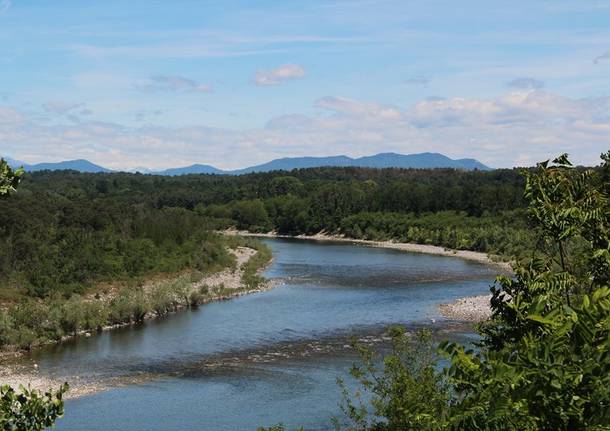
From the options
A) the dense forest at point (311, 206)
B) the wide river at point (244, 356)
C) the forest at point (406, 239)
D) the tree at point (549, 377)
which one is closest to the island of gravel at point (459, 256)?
the wide river at point (244, 356)

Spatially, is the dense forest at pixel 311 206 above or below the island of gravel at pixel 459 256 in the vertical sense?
above

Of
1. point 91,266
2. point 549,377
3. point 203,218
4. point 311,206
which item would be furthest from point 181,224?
point 549,377

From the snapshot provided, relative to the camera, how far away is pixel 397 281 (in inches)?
Result: 2334

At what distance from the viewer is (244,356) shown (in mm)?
33500

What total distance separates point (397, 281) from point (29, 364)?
111ft

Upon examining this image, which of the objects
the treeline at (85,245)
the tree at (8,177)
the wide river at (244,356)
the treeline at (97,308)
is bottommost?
the wide river at (244,356)

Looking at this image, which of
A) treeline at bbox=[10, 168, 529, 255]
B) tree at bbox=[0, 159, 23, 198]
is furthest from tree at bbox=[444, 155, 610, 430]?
treeline at bbox=[10, 168, 529, 255]

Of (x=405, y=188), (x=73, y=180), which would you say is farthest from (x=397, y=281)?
(x=73, y=180)

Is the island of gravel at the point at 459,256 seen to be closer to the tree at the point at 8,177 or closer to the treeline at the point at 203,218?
the treeline at the point at 203,218

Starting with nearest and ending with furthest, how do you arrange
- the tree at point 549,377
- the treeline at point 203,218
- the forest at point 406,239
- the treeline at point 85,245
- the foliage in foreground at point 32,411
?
the tree at point 549,377, the forest at point 406,239, the foliage in foreground at point 32,411, the treeline at point 85,245, the treeline at point 203,218

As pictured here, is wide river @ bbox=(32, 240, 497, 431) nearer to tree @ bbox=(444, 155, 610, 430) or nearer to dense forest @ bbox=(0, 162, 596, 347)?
dense forest @ bbox=(0, 162, 596, 347)

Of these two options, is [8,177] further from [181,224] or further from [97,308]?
[181,224]

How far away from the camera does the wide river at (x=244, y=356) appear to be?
2523 centimetres

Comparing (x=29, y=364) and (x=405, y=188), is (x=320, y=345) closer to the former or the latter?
(x=29, y=364)
